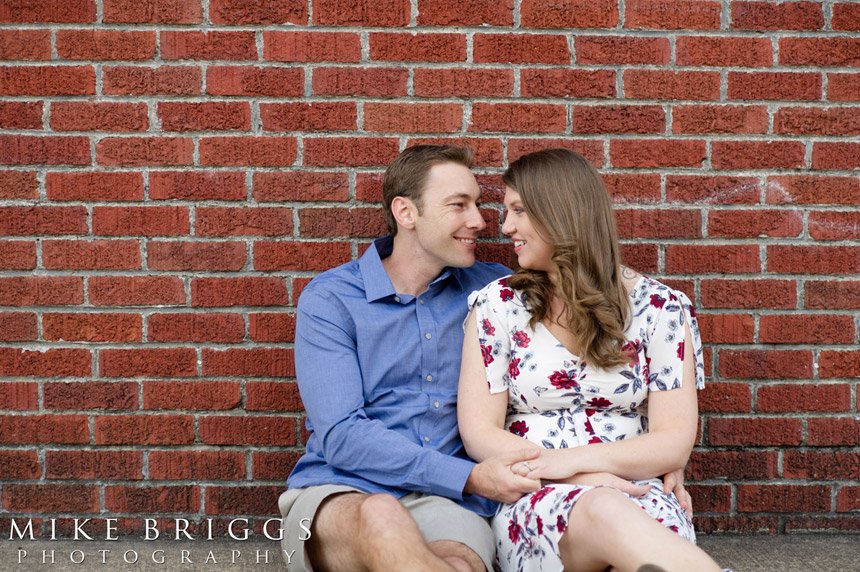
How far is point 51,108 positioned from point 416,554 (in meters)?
1.97

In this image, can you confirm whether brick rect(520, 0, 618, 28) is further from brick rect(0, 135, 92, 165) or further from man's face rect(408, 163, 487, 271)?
brick rect(0, 135, 92, 165)

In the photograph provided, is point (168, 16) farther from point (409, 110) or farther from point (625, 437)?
point (625, 437)

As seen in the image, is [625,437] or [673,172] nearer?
[625,437]

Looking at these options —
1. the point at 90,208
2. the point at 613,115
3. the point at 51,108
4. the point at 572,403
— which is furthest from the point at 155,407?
the point at 613,115

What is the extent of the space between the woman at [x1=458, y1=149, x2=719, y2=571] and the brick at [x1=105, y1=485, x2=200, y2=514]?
112 centimetres

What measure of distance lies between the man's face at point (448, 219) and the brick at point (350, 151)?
0.26 m

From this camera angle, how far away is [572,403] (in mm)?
2666

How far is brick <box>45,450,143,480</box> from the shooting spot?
3.13 meters

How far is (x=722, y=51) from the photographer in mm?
3076

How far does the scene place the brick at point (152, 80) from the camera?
303 cm

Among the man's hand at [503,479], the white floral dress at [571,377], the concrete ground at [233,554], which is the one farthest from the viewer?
the concrete ground at [233,554]

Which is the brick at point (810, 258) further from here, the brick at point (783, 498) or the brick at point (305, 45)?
the brick at point (305, 45)

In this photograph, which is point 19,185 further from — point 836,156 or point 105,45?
point 836,156

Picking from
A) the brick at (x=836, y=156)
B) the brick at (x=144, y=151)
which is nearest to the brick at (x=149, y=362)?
the brick at (x=144, y=151)
